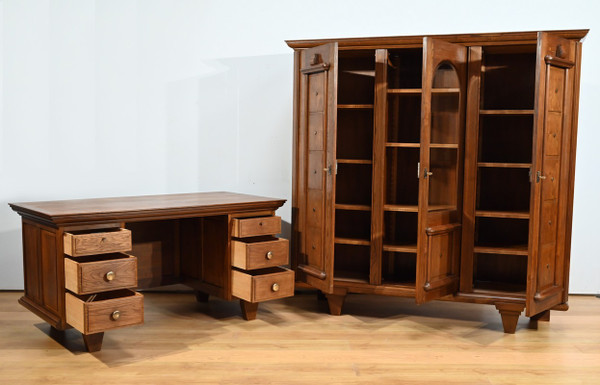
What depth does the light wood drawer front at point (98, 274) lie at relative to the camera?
8.88ft

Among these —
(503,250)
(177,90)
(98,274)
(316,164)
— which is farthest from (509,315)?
(177,90)

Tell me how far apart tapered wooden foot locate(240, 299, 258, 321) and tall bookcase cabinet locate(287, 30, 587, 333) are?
1.20ft

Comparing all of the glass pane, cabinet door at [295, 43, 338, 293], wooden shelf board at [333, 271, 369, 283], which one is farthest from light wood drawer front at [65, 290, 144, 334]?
the glass pane

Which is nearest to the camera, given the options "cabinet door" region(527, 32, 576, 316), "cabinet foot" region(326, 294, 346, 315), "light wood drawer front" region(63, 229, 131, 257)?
"light wood drawer front" region(63, 229, 131, 257)

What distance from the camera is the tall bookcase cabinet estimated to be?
314 centimetres

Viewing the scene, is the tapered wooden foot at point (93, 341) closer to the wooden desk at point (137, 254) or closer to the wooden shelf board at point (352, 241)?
the wooden desk at point (137, 254)

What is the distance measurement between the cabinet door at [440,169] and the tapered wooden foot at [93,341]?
1.59m

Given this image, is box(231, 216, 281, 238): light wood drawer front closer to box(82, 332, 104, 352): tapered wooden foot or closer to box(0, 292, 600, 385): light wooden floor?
box(0, 292, 600, 385): light wooden floor

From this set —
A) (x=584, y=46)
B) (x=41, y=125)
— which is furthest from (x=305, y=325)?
(x=584, y=46)

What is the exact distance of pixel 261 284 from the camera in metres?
3.32

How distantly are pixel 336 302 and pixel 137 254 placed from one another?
1.20 m

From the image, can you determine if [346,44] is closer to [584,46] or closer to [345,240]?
[345,240]

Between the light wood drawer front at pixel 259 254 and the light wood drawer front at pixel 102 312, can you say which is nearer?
the light wood drawer front at pixel 102 312

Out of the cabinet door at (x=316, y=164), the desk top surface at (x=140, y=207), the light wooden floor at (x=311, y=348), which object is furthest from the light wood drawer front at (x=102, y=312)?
the cabinet door at (x=316, y=164)
